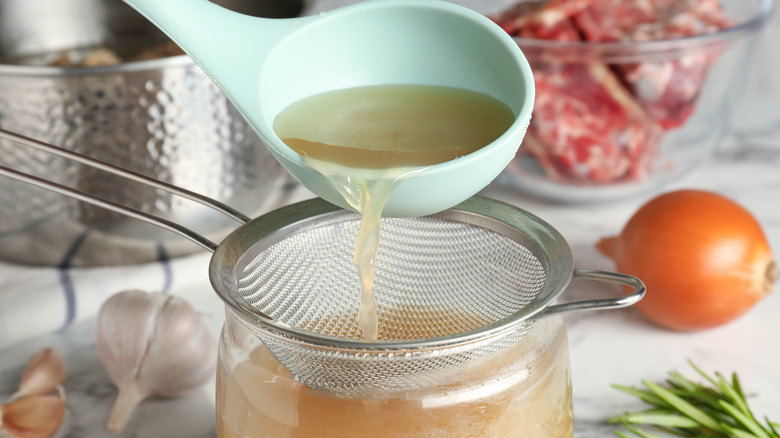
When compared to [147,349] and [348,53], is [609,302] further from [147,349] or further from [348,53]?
[147,349]

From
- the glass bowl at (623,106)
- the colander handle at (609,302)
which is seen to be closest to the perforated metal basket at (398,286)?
the colander handle at (609,302)

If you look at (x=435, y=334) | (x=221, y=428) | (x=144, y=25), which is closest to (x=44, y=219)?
(x=144, y=25)

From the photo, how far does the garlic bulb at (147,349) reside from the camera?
117 cm

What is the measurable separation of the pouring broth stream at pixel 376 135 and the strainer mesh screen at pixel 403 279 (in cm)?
7

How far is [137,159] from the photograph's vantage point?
1.43m

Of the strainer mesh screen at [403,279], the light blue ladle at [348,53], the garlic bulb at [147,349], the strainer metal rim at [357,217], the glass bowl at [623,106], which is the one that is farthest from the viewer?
the glass bowl at [623,106]

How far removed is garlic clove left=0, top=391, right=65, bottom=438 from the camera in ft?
3.64

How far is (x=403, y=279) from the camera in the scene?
3.74 ft

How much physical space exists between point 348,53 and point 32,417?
627 mm

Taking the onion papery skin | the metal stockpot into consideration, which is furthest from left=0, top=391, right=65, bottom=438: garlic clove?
the onion papery skin

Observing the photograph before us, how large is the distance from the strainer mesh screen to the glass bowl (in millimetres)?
562

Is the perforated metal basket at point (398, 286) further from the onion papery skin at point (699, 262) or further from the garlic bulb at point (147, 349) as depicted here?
the onion papery skin at point (699, 262)

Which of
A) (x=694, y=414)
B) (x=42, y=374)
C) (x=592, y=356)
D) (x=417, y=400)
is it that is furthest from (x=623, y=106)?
(x=42, y=374)

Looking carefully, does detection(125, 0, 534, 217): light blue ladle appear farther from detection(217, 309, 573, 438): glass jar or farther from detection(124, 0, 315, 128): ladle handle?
detection(217, 309, 573, 438): glass jar
